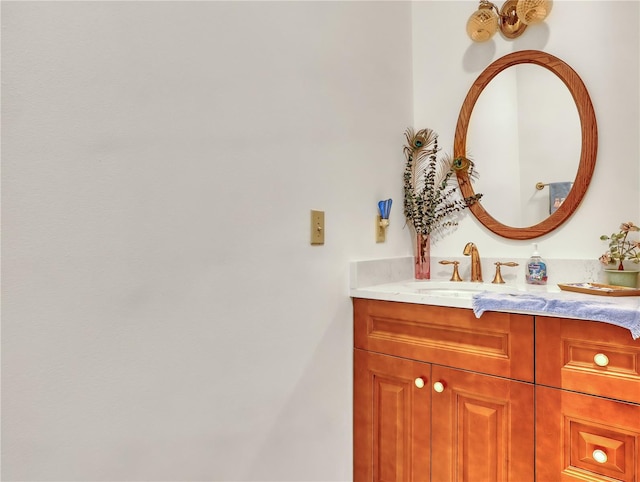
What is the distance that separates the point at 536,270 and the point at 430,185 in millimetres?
608

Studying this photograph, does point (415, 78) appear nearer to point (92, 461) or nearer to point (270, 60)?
point (270, 60)

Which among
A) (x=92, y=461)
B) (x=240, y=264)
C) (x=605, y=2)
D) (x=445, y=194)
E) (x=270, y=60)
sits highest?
(x=605, y=2)

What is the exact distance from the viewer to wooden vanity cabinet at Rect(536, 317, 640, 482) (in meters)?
1.00

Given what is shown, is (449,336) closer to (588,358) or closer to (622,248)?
(588,358)

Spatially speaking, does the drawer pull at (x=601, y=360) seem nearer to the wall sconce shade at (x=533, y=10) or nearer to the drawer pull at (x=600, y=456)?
the drawer pull at (x=600, y=456)

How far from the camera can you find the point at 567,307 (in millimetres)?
1070

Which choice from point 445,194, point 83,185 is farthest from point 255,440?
point 445,194

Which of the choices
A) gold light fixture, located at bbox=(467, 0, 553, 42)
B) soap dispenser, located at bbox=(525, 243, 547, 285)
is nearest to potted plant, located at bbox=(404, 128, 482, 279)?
soap dispenser, located at bbox=(525, 243, 547, 285)

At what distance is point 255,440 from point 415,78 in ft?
6.00

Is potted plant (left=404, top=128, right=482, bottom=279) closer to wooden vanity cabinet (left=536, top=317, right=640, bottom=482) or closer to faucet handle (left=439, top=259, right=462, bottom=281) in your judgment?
faucet handle (left=439, top=259, right=462, bottom=281)

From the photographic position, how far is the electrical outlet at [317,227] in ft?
4.41

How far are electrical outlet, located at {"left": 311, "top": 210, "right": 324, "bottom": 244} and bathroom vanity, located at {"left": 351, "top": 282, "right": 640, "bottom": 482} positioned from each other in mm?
294

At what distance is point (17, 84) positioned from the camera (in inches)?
28.0

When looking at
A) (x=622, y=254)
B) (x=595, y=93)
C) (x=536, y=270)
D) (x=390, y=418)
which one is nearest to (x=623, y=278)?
(x=622, y=254)
